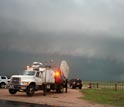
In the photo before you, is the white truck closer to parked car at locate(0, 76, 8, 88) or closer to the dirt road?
the dirt road

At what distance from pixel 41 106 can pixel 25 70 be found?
14252 millimetres

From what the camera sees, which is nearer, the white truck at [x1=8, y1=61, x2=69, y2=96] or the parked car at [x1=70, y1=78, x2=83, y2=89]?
the white truck at [x1=8, y1=61, x2=69, y2=96]

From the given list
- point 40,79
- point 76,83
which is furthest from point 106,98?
point 76,83

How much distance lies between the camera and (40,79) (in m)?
38.5

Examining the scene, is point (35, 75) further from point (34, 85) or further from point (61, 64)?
point (61, 64)

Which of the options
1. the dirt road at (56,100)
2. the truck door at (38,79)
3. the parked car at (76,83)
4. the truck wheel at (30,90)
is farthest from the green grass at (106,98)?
the parked car at (76,83)

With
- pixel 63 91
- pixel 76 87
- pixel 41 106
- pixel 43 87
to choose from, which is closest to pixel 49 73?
pixel 43 87

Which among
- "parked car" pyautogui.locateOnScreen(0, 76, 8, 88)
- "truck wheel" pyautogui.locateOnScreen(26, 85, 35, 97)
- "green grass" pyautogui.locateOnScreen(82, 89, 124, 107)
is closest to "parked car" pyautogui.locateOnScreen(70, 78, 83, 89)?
"parked car" pyautogui.locateOnScreen(0, 76, 8, 88)

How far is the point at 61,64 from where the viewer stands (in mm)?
43906

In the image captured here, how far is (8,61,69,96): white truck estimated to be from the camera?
1425 inches

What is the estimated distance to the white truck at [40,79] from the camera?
36188 millimetres

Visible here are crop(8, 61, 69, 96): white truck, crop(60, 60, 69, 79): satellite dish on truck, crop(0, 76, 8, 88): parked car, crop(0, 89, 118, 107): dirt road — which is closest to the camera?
crop(0, 89, 118, 107): dirt road

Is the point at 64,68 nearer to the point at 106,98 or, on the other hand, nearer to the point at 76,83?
the point at 106,98

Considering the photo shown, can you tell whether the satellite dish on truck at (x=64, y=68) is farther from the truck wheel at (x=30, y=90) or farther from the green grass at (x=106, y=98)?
the truck wheel at (x=30, y=90)
